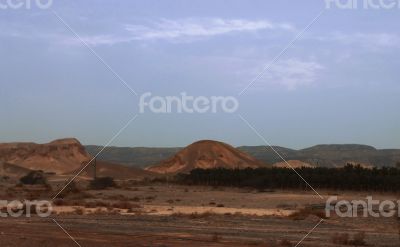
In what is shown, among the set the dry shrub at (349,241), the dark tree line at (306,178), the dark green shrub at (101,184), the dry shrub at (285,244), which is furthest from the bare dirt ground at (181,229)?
the dark green shrub at (101,184)

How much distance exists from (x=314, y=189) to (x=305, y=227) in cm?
3896

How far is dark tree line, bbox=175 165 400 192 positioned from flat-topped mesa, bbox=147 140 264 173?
3691 cm

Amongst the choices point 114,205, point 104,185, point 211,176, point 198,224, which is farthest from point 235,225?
point 211,176

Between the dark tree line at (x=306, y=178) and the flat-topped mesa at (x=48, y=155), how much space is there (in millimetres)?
52556

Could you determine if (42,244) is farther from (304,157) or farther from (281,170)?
(304,157)

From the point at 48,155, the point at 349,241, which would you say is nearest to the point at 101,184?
the point at 349,241

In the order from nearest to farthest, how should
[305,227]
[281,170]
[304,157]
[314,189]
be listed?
[305,227], [314,189], [281,170], [304,157]

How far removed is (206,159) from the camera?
11931cm

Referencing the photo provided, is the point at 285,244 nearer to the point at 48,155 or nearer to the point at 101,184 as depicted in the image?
the point at 101,184

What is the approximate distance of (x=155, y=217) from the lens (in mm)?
31531

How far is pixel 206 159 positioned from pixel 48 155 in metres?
33.6

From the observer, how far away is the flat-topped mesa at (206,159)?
118 m

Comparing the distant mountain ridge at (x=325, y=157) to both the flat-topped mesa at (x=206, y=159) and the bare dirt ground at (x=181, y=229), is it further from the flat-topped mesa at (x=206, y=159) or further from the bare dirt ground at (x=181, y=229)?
the bare dirt ground at (x=181, y=229)

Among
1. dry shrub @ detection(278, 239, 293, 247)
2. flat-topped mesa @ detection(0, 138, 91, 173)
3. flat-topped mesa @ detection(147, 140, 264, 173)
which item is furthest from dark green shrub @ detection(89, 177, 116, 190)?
flat-topped mesa @ detection(0, 138, 91, 173)
